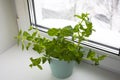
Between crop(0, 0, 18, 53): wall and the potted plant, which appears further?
crop(0, 0, 18, 53): wall

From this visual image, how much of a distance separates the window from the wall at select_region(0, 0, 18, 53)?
89 mm

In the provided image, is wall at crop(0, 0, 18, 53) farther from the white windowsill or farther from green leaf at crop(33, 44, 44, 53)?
green leaf at crop(33, 44, 44, 53)

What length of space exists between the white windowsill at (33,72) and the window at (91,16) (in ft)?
0.34

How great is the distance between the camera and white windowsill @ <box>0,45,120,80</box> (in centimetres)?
77

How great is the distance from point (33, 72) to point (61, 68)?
0.15m

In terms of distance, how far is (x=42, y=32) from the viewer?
87 cm

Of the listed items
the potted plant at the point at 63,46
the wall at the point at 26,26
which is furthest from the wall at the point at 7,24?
the potted plant at the point at 63,46

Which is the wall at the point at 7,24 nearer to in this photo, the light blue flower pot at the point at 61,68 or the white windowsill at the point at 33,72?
the white windowsill at the point at 33,72

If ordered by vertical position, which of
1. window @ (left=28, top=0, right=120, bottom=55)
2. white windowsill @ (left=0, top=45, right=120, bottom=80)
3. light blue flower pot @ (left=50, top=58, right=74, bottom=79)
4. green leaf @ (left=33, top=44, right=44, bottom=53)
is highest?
window @ (left=28, top=0, right=120, bottom=55)

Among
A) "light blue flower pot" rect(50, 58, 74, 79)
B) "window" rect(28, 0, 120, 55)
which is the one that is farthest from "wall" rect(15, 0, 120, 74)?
"light blue flower pot" rect(50, 58, 74, 79)

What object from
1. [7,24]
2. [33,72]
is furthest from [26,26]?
[33,72]

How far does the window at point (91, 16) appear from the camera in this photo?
702 millimetres

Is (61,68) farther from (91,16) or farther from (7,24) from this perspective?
(7,24)

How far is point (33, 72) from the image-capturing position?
79cm
